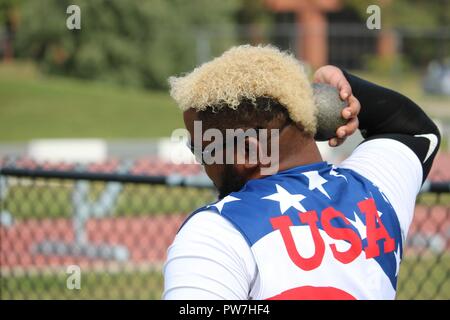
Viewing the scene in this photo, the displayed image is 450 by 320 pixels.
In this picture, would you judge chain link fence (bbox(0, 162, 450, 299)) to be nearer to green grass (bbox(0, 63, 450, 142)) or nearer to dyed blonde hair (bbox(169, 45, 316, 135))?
dyed blonde hair (bbox(169, 45, 316, 135))

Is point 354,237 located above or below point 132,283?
above

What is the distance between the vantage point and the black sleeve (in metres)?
2.38

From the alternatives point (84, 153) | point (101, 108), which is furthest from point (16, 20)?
point (84, 153)

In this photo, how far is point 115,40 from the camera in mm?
26641

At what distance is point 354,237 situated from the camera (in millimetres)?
1874

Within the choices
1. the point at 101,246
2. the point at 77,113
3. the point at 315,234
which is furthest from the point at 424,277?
the point at 77,113

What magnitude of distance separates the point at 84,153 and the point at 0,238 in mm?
3494

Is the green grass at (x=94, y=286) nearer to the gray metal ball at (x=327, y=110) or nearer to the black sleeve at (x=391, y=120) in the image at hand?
the black sleeve at (x=391, y=120)

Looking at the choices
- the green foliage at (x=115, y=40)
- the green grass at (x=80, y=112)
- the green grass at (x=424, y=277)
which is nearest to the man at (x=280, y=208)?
the green grass at (x=424, y=277)

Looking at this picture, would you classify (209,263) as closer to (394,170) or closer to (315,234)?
(315,234)

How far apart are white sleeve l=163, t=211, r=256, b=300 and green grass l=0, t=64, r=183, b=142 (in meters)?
15.8

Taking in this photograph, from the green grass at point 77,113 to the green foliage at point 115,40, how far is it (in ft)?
11.8

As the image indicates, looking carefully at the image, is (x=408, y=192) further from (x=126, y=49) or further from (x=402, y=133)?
(x=126, y=49)

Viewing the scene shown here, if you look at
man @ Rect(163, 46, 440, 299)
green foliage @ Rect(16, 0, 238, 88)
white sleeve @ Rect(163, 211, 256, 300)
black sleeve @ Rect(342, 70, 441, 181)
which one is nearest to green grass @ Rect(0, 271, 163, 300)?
black sleeve @ Rect(342, 70, 441, 181)
